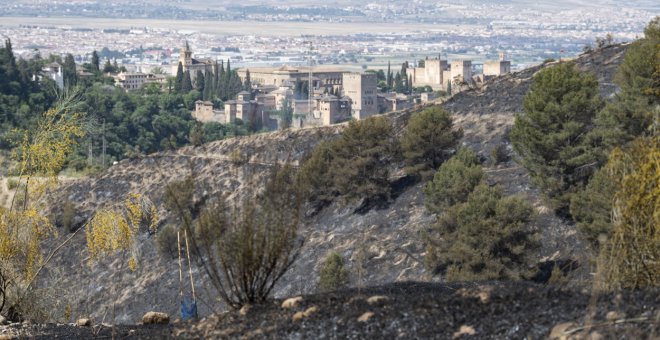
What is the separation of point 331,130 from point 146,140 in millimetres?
30677

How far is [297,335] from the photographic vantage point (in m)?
7.83

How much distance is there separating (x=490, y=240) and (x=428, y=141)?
29.7 ft

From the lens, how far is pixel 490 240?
18.5m

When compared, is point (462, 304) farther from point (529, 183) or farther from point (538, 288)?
point (529, 183)

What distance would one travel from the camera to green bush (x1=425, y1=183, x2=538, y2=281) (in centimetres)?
1833

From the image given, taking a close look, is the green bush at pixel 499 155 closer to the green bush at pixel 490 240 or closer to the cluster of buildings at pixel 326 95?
the green bush at pixel 490 240

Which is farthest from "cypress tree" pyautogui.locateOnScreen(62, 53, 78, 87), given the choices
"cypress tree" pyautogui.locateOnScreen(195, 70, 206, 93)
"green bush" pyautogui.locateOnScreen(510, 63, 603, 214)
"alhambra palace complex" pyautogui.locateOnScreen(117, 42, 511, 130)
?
"green bush" pyautogui.locateOnScreen(510, 63, 603, 214)

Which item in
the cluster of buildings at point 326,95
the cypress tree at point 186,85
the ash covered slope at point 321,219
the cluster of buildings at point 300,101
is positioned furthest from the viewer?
the cypress tree at point 186,85

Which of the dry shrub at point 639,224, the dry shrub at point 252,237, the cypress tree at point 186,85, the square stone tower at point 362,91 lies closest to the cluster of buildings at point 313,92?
the square stone tower at point 362,91

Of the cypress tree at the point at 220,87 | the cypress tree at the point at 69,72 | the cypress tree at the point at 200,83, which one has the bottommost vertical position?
the cypress tree at the point at 220,87

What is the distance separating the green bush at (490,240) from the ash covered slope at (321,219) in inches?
37.7

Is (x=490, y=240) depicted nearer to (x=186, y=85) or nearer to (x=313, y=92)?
(x=186, y=85)

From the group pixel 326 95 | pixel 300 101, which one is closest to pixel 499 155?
pixel 326 95

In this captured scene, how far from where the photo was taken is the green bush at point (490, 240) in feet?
60.1
